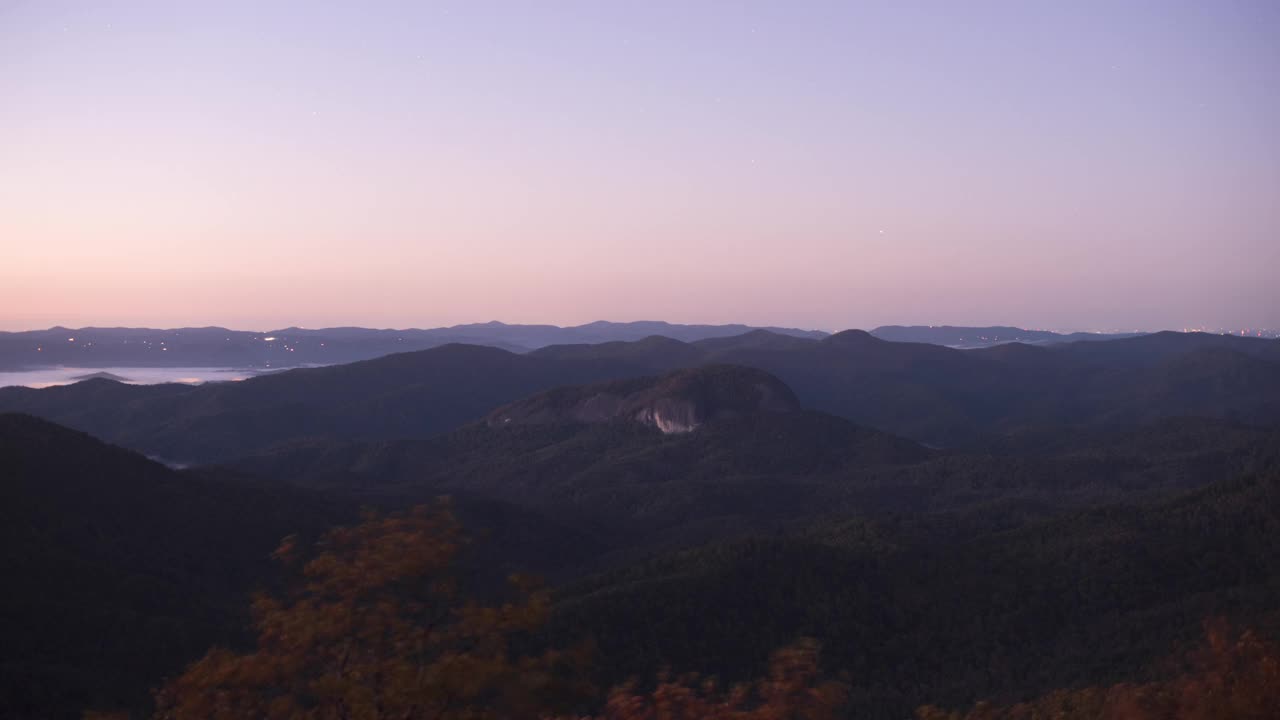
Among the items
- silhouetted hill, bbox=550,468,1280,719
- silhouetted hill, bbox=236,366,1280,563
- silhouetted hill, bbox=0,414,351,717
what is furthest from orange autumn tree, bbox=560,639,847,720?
silhouetted hill, bbox=236,366,1280,563

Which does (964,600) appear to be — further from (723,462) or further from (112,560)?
(723,462)

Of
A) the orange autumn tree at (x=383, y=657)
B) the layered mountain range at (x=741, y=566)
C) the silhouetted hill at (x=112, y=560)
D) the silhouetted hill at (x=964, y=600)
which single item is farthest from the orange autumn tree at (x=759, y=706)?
the silhouetted hill at (x=112, y=560)

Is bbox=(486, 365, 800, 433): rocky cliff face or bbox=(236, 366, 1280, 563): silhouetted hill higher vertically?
bbox=(486, 365, 800, 433): rocky cliff face

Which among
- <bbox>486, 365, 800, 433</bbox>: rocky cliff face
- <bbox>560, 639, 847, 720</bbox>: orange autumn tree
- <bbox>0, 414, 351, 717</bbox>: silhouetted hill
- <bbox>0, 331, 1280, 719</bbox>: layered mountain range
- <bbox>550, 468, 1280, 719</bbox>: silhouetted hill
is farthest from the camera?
<bbox>486, 365, 800, 433</bbox>: rocky cliff face

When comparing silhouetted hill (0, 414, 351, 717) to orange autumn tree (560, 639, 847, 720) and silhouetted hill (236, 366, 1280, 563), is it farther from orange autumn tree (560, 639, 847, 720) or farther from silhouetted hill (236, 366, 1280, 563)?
orange autumn tree (560, 639, 847, 720)

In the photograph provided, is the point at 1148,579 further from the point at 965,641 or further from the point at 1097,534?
the point at 965,641

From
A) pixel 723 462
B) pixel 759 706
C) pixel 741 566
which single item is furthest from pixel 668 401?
pixel 759 706

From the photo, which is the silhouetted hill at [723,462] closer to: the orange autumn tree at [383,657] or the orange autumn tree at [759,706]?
the orange autumn tree at [383,657]
